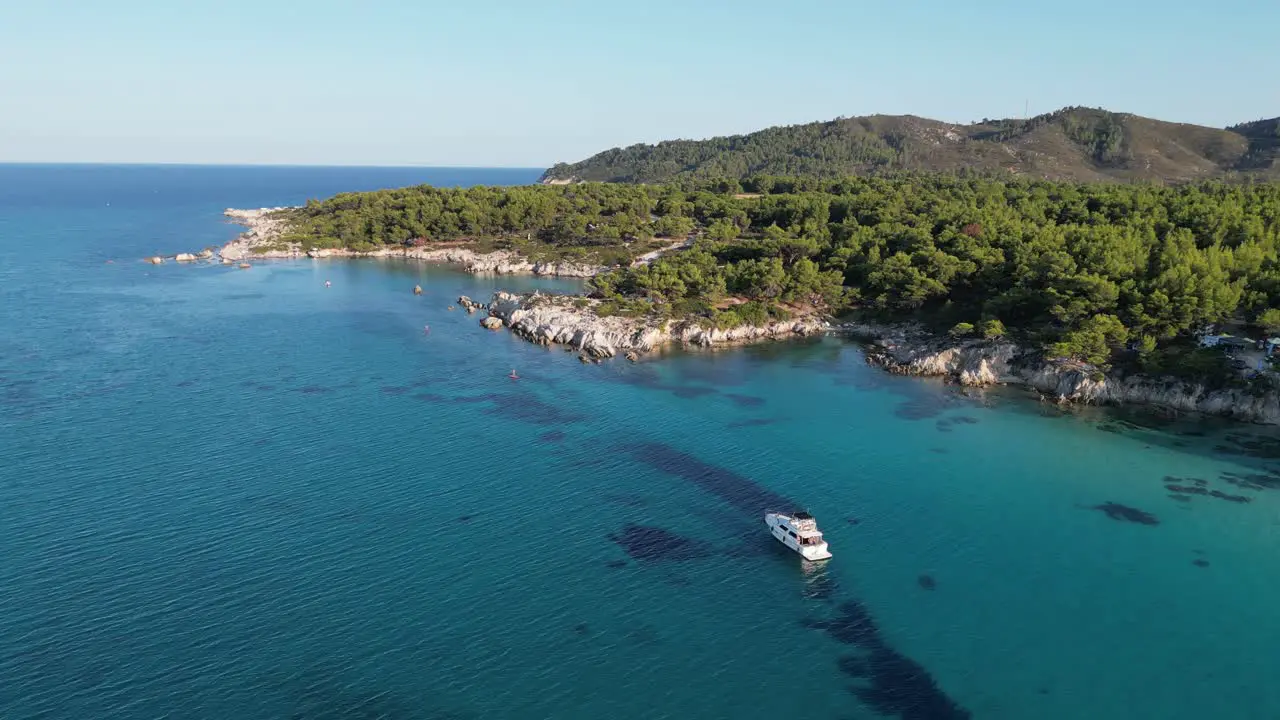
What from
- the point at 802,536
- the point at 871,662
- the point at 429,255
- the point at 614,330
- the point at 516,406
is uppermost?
the point at 429,255

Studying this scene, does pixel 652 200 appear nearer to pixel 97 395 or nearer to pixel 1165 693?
pixel 97 395

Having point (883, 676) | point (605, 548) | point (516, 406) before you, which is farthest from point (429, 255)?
point (883, 676)

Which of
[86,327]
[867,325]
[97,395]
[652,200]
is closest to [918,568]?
[867,325]

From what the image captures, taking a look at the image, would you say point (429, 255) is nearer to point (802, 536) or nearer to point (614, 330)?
point (614, 330)

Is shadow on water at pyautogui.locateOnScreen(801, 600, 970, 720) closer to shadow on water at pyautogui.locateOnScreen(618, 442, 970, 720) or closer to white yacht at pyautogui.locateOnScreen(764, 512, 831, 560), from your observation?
shadow on water at pyautogui.locateOnScreen(618, 442, 970, 720)

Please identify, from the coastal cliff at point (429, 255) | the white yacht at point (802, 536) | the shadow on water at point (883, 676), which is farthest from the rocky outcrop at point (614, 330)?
the shadow on water at point (883, 676)

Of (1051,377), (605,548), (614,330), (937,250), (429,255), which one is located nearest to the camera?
(605,548)
